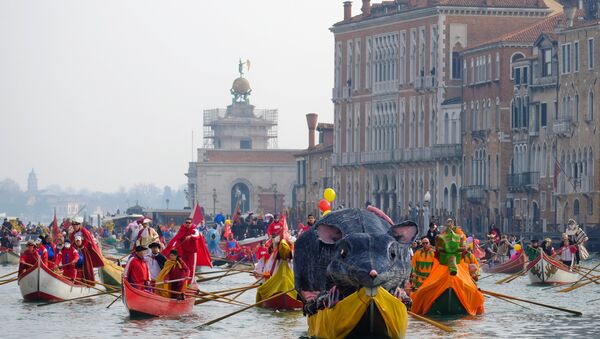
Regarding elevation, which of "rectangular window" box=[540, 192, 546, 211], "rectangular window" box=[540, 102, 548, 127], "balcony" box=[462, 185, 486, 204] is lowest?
"rectangular window" box=[540, 192, 546, 211]

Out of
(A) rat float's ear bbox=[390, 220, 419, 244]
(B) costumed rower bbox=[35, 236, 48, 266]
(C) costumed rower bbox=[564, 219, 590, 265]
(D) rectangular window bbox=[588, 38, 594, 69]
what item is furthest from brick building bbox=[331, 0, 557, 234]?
(A) rat float's ear bbox=[390, 220, 419, 244]

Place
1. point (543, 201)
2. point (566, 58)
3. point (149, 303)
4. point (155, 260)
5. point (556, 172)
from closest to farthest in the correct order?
point (149, 303), point (155, 260), point (566, 58), point (556, 172), point (543, 201)

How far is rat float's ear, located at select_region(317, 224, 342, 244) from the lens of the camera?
40.4 m

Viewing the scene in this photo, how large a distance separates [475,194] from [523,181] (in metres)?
7.02

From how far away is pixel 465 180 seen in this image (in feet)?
423

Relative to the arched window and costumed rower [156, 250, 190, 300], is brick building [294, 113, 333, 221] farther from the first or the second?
costumed rower [156, 250, 190, 300]

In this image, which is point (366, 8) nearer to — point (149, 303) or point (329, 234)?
point (149, 303)

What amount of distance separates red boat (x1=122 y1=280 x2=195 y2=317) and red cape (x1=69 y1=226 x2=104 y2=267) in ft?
22.6

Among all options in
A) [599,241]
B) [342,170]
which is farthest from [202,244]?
[342,170]

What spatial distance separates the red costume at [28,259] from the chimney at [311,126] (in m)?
108

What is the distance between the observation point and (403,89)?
140375 millimetres

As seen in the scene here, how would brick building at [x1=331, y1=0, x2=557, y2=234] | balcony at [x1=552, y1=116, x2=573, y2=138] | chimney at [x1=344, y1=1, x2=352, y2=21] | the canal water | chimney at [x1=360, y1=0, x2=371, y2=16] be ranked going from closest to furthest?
1. the canal water
2. balcony at [x1=552, y1=116, x2=573, y2=138]
3. brick building at [x1=331, y1=0, x2=557, y2=234]
4. chimney at [x1=360, y1=0, x2=371, y2=16]
5. chimney at [x1=344, y1=1, x2=352, y2=21]

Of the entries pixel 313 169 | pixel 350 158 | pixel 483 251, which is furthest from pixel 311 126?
pixel 483 251

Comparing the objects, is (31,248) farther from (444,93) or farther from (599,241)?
(444,93)
